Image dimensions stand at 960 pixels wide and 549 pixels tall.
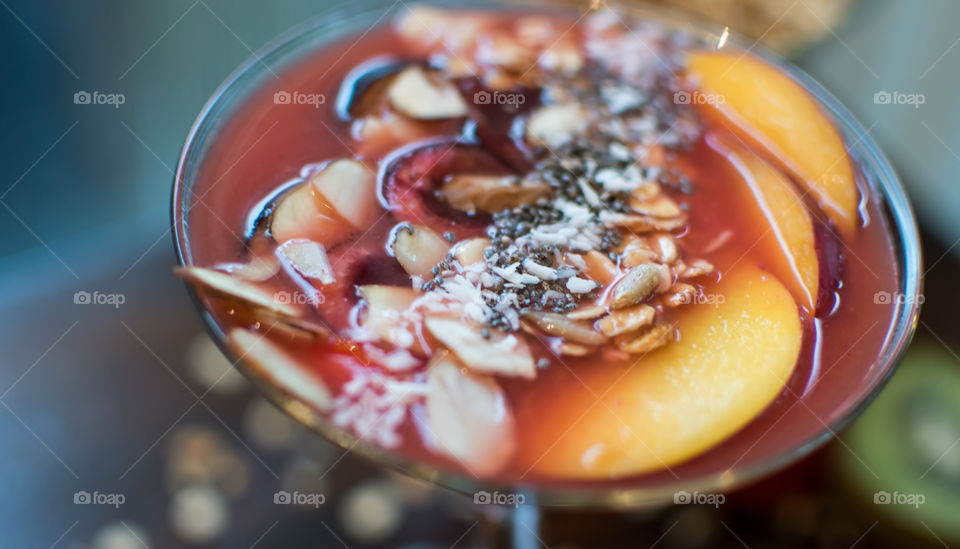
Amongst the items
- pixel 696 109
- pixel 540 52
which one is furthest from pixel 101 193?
pixel 696 109

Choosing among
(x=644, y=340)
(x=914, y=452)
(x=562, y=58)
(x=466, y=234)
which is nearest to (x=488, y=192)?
(x=466, y=234)

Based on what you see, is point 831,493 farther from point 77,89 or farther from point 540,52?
point 77,89

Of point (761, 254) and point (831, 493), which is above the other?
point (761, 254)

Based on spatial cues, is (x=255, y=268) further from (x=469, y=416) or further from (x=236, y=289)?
(x=469, y=416)

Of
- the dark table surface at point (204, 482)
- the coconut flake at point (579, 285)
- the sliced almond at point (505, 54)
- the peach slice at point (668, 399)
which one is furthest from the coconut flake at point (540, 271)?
the dark table surface at point (204, 482)

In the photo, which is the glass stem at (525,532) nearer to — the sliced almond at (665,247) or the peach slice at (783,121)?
the sliced almond at (665,247)
